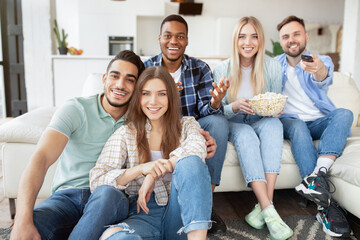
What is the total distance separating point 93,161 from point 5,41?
4.74 m

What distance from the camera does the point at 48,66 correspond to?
349 centimetres

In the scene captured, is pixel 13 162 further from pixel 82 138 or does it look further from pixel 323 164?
pixel 323 164

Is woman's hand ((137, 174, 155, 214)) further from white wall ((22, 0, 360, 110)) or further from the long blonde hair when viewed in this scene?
white wall ((22, 0, 360, 110))

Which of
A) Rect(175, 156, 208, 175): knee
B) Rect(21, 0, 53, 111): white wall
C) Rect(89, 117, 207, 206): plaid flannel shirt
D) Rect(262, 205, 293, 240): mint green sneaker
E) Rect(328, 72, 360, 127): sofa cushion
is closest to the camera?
Rect(175, 156, 208, 175): knee

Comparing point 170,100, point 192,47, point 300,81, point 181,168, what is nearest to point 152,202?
point 181,168

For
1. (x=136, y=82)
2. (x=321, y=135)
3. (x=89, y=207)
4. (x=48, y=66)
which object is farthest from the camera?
(x=48, y=66)

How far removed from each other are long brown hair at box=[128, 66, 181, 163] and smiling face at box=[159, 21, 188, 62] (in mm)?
550

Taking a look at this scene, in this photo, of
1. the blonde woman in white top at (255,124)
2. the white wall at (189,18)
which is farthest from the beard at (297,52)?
the white wall at (189,18)

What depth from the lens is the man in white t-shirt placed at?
154 centimetres

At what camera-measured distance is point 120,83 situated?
1332mm

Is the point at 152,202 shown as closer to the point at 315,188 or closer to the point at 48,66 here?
the point at 315,188

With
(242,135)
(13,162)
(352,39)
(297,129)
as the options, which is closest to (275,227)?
(242,135)

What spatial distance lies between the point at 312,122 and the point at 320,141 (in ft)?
0.79

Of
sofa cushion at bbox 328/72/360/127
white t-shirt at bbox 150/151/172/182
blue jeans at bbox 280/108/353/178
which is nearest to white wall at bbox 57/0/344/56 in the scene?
sofa cushion at bbox 328/72/360/127
